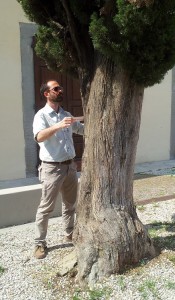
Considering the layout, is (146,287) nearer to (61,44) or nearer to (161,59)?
(161,59)

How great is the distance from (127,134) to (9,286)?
1680 mm

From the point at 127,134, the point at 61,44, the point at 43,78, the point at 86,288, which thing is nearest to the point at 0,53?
the point at 43,78

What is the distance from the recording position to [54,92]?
3.96m

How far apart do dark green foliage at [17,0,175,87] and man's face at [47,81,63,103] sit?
0.47m

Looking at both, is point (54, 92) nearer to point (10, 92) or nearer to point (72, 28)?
point (72, 28)

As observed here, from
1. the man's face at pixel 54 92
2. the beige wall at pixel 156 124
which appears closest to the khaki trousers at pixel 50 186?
the man's face at pixel 54 92

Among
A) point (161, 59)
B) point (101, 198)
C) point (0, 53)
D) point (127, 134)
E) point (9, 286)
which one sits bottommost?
point (9, 286)

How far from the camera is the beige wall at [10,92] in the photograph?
6.80 meters

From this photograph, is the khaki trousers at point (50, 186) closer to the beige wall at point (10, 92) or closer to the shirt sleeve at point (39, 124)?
the shirt sleeve at point (39, 124)

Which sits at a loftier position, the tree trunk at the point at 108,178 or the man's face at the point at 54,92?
the man's face at the point at 54,92

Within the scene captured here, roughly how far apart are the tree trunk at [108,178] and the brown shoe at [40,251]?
52 cm

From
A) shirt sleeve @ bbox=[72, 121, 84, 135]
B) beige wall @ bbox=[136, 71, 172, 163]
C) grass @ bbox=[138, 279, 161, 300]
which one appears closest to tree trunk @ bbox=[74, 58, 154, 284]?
grass @ bbox=[138, 279, 161, 300]

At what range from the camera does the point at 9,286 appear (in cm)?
347

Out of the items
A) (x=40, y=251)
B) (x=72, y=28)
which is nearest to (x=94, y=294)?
(x=40, y=251)
